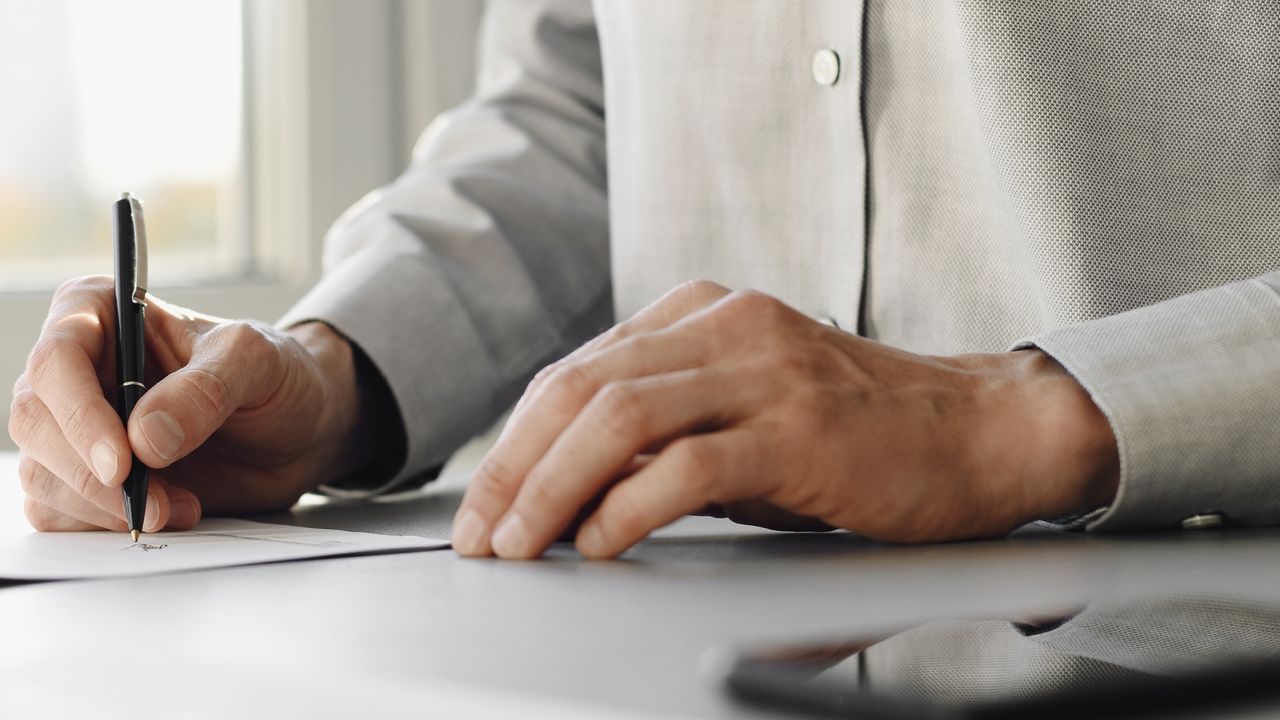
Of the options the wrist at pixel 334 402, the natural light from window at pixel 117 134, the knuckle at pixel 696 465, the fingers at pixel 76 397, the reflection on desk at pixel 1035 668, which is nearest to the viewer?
the reflection on desk at pixel 1035 668

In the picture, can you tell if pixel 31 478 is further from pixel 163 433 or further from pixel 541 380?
pixel 541 380

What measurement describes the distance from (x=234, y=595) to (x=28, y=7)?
1.14 metres

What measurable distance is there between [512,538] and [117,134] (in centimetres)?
113

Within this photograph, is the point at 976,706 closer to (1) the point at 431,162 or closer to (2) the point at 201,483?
(2) the point at 201,483

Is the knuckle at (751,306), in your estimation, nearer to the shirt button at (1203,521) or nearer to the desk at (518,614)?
the desk at (518,614)

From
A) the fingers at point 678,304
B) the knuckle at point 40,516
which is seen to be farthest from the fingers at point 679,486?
the knuckle at point 40,516

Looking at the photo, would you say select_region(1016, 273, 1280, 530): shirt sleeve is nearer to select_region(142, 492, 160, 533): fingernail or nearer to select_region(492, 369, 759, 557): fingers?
select_region(492, 369, 759, 557): fingers

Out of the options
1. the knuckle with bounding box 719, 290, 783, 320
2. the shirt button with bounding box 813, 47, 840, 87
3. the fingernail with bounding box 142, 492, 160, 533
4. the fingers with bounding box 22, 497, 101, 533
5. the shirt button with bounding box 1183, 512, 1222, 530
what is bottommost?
the fingers with bounding box 22, 497, 101, 533

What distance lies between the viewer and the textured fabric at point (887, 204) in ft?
1.92

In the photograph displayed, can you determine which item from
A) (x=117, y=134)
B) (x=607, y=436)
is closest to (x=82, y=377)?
(x=607, y=436)

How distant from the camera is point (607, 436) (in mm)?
498

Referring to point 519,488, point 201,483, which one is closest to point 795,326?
point 519,488

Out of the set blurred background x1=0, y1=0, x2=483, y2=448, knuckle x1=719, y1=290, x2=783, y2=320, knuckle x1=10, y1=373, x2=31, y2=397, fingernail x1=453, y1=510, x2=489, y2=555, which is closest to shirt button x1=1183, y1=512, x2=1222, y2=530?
knuckle x1=719, y1=290, x2=783, y2=320

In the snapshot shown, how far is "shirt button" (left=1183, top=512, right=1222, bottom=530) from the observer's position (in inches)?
23.6
